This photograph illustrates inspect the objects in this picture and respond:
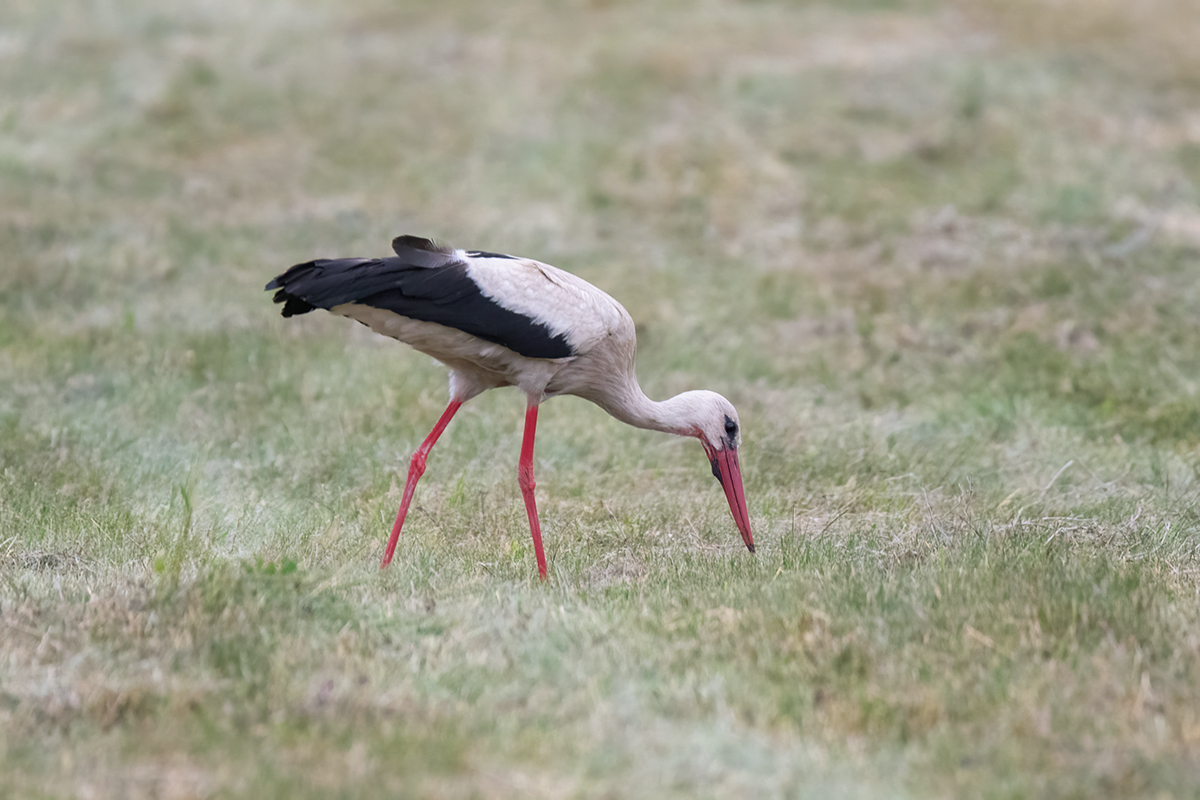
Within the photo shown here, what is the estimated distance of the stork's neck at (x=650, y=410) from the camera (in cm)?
599

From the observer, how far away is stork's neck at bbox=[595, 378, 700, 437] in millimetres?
5988

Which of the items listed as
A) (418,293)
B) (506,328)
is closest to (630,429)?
(506,328)

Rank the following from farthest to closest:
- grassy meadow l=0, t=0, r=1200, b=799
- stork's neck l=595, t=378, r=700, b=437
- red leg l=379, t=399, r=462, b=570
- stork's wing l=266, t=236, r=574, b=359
→ 1. stork's neck l=595, t=378, r=700, b=437
2. red leg l=379, t=399, r=462, b=570
3. stork's wing l=266, t=236, r=574, b=359
4. grassy meadow l=0, t=0, r=1200, b=799

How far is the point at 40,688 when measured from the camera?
157 inches

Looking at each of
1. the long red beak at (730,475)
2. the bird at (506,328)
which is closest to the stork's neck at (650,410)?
the bird at (506,328)

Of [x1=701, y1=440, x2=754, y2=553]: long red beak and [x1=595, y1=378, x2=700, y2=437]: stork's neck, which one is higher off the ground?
[x1=595, y1=378, x2=700, y2=437]: stork's neck

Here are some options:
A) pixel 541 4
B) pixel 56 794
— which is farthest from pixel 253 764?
pixel 541 4

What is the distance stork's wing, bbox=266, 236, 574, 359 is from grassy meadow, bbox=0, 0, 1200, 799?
103cm

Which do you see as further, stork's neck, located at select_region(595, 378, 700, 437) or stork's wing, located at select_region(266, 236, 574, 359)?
stork's neck, located at select_region(595, 378, 700, 437)

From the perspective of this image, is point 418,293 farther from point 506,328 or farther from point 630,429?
point 630,429

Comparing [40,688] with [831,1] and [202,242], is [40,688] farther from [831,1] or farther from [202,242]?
[831,1]

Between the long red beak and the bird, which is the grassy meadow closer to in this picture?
the long red beak

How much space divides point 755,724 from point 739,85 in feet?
47.0

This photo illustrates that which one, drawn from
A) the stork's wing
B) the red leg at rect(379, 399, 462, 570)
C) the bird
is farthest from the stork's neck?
the red leg at rect(379, 399, 462, 570)
